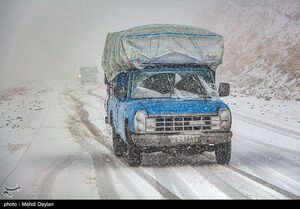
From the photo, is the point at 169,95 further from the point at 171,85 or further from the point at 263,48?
the point at 263,48

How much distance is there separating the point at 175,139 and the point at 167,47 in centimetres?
215

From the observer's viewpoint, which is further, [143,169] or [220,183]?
[143,169]

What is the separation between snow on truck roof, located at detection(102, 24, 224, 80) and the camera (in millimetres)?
9711

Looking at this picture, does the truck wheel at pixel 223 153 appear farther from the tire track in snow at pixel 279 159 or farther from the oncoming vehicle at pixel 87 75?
the oncoming vehicle at pixel 87 75

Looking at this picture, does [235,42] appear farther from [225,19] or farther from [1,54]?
Answer: [1,54]

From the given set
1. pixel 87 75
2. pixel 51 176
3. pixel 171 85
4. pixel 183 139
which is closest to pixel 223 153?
pixel 183 139

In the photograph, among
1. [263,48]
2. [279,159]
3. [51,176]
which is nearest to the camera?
[51,176]

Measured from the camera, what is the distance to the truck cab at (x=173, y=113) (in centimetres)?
878

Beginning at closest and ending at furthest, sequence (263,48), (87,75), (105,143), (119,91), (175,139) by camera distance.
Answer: (175,139)
(119,91)
(105,143)
(263,48)
(87,75)

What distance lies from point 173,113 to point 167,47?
170 cm

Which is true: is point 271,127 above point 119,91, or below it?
below

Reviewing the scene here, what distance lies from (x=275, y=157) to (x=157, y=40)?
149 inches

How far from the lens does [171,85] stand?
976 cm

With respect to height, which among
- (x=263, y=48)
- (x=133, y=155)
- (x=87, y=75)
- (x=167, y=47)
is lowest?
(x=133, y=155)
